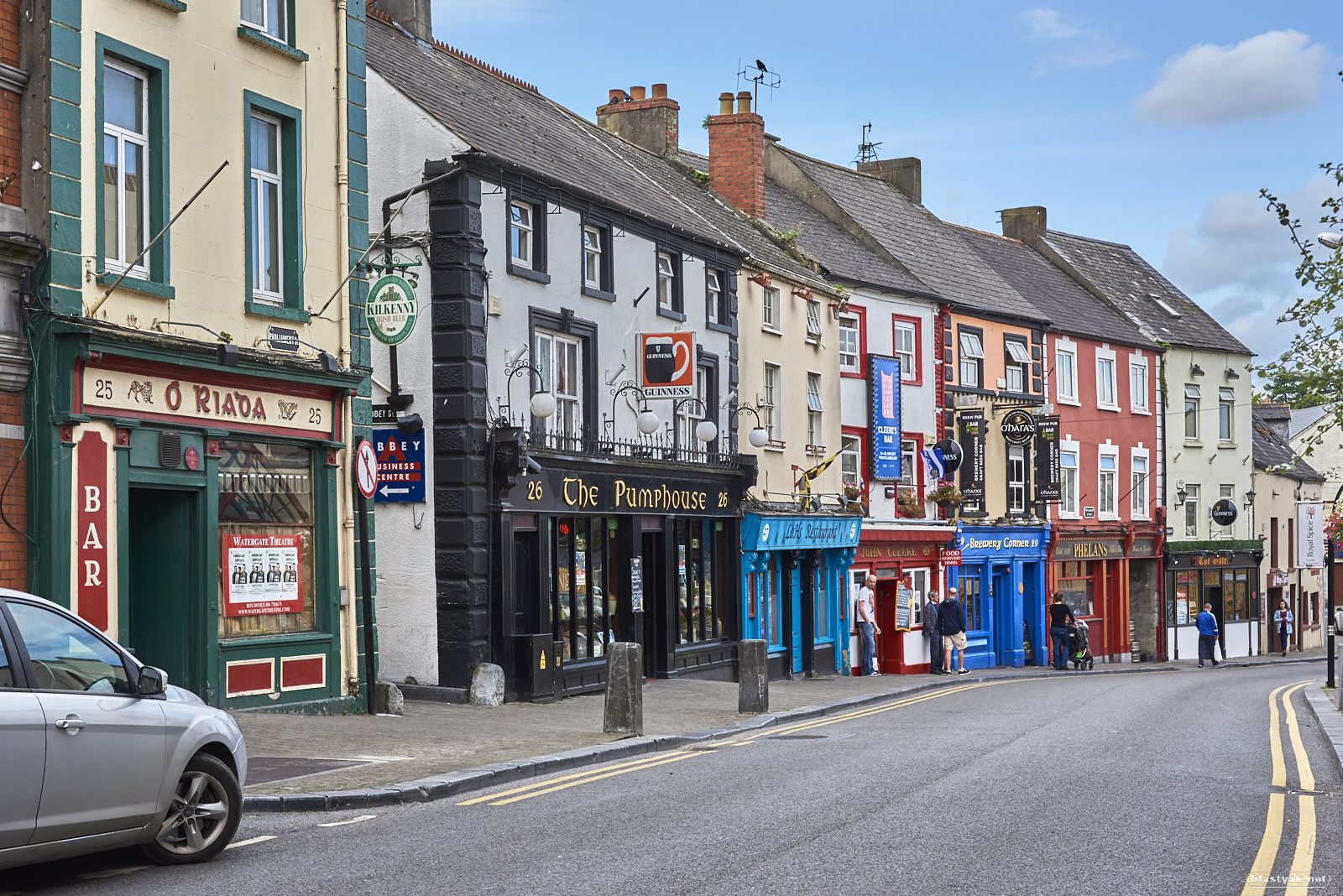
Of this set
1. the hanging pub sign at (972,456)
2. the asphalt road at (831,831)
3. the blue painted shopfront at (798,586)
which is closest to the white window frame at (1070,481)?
the hanging pub sign at (972,456)

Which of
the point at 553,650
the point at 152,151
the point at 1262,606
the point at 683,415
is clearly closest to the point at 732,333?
the point at 683,415

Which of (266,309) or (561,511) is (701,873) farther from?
(561,511)

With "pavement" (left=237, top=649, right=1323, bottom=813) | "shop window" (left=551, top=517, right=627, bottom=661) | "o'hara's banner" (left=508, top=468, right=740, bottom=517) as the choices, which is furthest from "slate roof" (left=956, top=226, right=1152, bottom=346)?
"pavement" (left=237, top=649, right=1323, bottom=813)

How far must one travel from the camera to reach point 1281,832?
9.34 meters

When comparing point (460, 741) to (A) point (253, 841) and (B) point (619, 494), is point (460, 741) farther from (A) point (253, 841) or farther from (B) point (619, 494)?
(B) point (619, 494)

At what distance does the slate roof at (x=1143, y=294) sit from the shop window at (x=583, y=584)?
93.7 ft

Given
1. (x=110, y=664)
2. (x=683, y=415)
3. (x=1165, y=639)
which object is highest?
(x=683, y=415)

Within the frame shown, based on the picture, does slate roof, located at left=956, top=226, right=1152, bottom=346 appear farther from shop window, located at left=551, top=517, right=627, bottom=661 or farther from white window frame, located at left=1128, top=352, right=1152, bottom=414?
shop window, located at left=551, top=517, right=627, bottom=661

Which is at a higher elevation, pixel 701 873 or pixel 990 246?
pixel 990 246

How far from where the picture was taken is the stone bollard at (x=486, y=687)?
63.6 ft

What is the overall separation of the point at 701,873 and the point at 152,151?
33.7 feet

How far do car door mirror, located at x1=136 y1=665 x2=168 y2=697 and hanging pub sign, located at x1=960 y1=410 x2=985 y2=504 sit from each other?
30.3 meters

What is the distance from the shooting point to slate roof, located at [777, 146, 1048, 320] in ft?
125

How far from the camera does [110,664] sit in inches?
313
